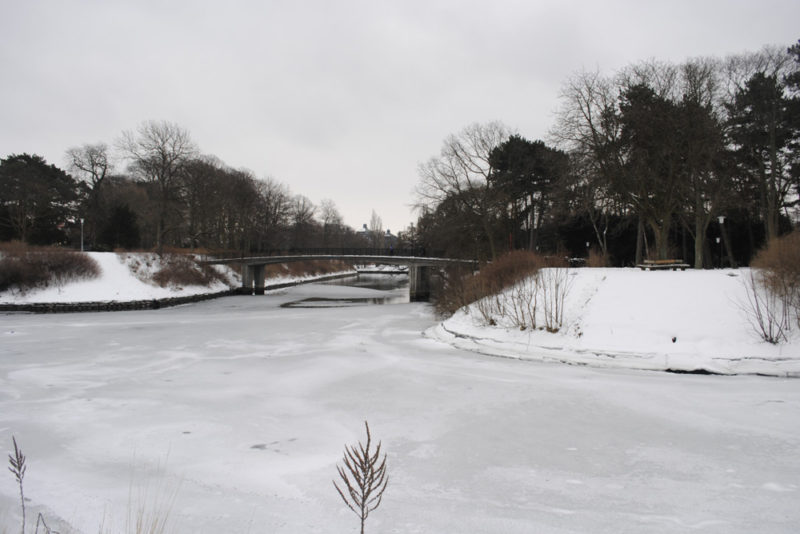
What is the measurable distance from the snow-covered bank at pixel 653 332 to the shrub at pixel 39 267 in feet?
95.0

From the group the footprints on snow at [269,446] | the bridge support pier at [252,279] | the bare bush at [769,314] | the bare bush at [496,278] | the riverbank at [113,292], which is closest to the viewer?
the footprints on snow at [269,446]

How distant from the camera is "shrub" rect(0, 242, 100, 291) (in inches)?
1232

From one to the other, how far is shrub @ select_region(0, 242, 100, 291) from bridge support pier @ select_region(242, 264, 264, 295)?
1606 centimetres

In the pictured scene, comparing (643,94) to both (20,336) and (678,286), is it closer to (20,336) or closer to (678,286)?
(678,286)

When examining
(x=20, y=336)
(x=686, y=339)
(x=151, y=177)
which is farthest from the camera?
(x=151, y=177)

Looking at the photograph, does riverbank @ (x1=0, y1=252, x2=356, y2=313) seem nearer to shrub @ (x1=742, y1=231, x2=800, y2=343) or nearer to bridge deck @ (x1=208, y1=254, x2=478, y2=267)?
bridge deck @ (x1=208, y1=254, x2=478, y2=267)

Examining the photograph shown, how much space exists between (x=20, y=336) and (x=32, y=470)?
16005 millimetres

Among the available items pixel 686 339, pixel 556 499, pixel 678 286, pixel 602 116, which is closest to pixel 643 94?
pixel 602 116

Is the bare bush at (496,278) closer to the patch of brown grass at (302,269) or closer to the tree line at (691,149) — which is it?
the tree line at (691,149)

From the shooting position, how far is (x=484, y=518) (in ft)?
14.0

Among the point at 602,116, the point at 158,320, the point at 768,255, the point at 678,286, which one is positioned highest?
the point at 602,116

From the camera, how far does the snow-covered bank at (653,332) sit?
11.1 meters

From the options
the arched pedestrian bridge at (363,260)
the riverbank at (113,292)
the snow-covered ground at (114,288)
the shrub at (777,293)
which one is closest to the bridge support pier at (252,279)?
the arched pedestrian bridge at (363,260)

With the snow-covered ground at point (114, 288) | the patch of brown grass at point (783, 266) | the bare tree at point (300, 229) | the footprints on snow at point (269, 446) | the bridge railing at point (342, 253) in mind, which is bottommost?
the footprints on snow at point (269, 446)
